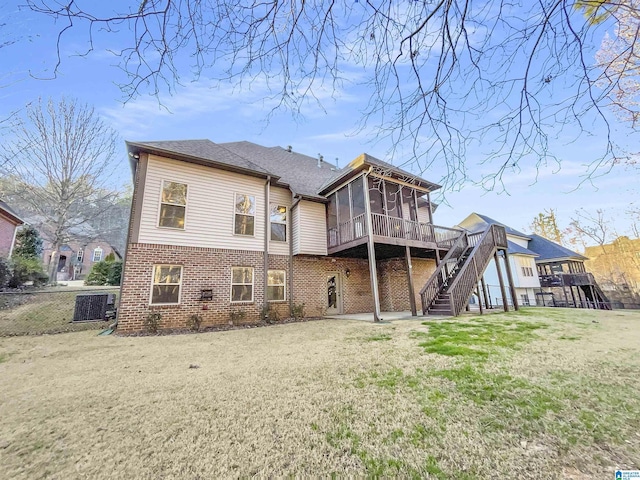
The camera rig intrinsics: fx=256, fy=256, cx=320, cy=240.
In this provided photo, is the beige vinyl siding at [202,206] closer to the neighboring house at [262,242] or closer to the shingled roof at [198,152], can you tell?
the neighboring house at [262,242]

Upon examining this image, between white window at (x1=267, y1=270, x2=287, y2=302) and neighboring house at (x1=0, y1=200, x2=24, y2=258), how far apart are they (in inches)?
594

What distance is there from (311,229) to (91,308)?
26.6 ft

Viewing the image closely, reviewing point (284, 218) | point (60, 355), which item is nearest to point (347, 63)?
point (60, 355)

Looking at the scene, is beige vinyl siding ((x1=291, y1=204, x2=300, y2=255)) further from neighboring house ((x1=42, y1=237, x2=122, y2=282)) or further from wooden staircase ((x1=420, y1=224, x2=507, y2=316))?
neighboring house ((x1=42, y1=237, x2=122, y2=282))

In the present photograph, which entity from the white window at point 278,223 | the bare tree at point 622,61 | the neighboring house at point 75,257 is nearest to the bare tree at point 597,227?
the white window at point 278,223

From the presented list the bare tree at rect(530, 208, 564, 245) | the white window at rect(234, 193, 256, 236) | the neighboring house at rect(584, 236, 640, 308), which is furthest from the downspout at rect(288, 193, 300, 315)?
the bare tree at rect(530, 208, 564, 245)

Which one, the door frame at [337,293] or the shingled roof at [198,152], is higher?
the shingled roof at [198,152]

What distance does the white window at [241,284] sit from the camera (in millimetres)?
9102

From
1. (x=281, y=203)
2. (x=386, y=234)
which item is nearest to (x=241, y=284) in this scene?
(x=281, y=203)

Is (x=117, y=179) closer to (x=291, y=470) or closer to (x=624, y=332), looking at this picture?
(x=291, y=470)

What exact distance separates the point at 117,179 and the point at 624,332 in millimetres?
23487

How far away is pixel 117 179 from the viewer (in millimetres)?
16734

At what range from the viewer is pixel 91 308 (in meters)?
8.51

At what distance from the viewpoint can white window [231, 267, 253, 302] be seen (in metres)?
9.10
